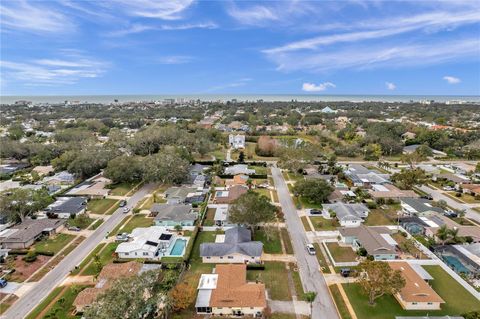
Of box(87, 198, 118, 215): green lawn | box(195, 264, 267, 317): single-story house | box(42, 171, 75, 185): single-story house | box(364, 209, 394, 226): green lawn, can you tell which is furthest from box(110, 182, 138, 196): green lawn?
box(364, 209, 394, 226): green lawn

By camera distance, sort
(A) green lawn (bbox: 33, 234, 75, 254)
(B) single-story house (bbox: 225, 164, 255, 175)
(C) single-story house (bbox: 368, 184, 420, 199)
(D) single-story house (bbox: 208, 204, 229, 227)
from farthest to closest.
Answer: (B) single-story house (bbox: 225, 164, 255, 175)
(C) single-story house (bbox: 368, 184, 420, 199)
(D) single-story house (bbox: 208, 204, 229, 227)
(A) green lawn (bbox: 33, 234, 75, 254)

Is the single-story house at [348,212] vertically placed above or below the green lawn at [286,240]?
above

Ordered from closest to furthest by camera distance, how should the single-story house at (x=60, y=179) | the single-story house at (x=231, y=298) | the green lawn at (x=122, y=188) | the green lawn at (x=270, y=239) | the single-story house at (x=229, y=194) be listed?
1. the single-story house at (x=231, y=298)
2. the green lawn at (x=270, y=239)
3. the single-story house at (x=229, y=194)
4. the green lawn at (x=122, y=188)
5. the single-story house at (x=60, y=179)

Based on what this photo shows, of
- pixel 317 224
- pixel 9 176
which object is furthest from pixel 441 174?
pixel 9 176

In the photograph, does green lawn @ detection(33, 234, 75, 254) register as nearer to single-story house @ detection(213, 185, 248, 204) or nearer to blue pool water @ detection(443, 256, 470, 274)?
single-story house @ detection(213, 185, 248, 204)

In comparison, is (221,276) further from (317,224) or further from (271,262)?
(317,224)

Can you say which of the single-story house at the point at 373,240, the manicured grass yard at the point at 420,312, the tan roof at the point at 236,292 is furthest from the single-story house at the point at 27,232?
the single-story house at the point at 373,240

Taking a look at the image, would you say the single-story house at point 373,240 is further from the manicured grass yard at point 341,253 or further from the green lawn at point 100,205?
the green lawn at point 100,205
